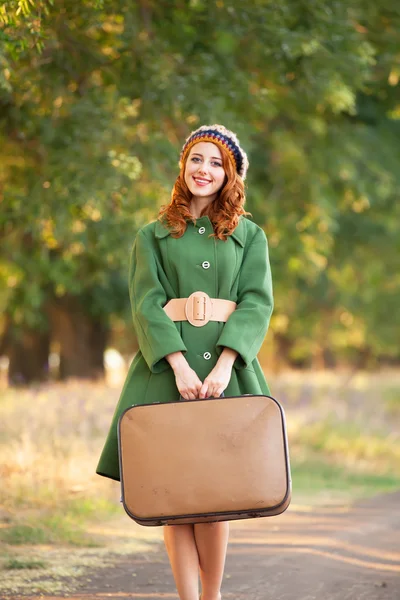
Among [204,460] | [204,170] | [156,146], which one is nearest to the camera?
[204,460]

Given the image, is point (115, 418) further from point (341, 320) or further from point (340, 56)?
point (341, 320)

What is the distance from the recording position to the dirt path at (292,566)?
520 cm

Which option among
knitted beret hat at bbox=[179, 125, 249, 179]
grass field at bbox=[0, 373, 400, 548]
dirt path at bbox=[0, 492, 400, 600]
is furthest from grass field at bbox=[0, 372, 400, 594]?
knitted beret hat at bbox=[179, 125, 249, 179]

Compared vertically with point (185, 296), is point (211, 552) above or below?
below

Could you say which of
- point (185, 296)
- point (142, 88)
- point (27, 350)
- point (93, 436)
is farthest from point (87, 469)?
point (27, 350)

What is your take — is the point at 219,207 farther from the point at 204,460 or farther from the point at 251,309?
the point at 204,460

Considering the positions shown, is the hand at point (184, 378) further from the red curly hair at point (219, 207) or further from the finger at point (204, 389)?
the red curly hair at point (219, 207)

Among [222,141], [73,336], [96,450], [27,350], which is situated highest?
[222,141]

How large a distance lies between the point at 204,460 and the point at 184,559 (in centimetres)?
51

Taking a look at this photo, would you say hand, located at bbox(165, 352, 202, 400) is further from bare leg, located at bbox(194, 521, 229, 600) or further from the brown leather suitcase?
bare leg, located at bbox(194, 521, 229, 600)

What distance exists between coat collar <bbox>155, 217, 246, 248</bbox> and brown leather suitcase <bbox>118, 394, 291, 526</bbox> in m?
0.71

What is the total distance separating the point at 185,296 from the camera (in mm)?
4254

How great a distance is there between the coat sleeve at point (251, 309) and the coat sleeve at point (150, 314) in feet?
0.69

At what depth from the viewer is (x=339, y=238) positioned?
53.7ft
